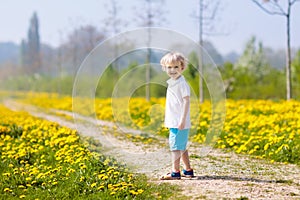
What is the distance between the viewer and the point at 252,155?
26.9 ft

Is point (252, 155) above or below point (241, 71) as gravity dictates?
below

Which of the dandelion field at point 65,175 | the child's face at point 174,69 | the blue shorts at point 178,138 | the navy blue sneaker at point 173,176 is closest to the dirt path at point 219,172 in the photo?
the navy blue sneaker at point 173,176

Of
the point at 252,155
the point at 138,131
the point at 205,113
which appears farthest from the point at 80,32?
the point at 252,155

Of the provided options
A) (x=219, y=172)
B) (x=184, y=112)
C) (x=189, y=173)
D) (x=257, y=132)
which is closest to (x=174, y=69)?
(x=184, y=112)

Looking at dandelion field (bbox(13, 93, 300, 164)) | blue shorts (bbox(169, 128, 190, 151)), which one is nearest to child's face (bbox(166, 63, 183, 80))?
blue shorts (bbox(169, 128, 190, 151))

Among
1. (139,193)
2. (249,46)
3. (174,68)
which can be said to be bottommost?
(139,193)

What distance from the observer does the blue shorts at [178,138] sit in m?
5.98

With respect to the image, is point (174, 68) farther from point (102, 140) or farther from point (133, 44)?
point (102, 140)

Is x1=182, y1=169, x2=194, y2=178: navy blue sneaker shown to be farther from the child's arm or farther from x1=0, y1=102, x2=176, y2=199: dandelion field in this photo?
the child's arm

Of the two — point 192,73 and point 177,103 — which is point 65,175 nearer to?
point 177,103

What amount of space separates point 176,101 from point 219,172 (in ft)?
4.54

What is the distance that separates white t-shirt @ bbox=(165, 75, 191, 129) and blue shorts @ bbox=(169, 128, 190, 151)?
0.29 feet

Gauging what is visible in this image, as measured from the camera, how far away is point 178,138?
19.7ft

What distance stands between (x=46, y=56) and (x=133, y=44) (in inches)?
1657
